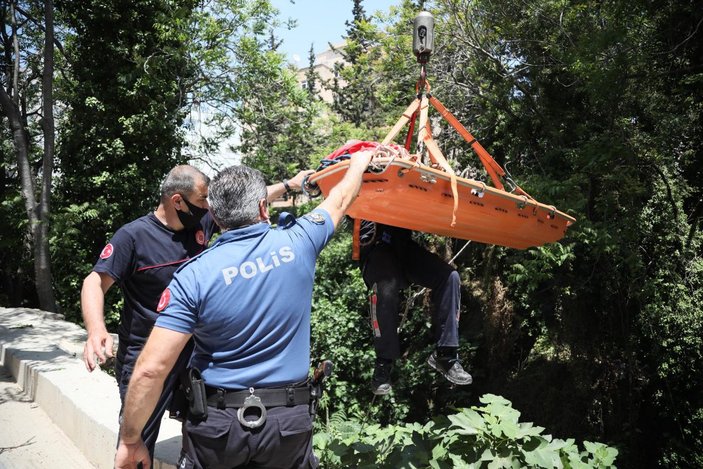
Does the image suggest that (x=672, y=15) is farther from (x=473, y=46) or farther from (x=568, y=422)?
(x=568, y=422)

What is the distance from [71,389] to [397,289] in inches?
115

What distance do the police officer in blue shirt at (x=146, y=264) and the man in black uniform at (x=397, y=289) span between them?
43.9 inches

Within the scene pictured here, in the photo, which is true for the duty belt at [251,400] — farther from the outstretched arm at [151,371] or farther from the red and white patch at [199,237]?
the red and white patch at [199,237]

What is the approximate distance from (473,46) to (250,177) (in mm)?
7870

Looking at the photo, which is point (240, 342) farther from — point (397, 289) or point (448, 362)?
point (448, 362)

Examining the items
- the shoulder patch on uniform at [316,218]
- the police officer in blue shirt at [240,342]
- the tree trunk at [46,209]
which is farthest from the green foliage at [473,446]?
the tree trunk at [46,209]

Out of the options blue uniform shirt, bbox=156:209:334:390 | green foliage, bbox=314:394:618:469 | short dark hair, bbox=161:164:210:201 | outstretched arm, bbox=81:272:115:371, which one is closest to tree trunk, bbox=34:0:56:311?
short dark hair, bbox=161:164:210:201

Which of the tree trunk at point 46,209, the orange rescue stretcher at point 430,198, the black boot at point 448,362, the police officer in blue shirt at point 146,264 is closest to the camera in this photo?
the police officer in blue shirt at point 146,264

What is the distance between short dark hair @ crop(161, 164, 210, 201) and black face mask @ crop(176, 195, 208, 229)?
0.05 meters

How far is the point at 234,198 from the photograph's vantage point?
6.86ft

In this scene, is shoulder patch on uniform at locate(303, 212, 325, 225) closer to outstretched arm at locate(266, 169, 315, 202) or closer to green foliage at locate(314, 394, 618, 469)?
outstretched arm at locate(266, 169, 315, 202)

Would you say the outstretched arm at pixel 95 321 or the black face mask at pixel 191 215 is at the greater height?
the black face mask at pixel 191 215

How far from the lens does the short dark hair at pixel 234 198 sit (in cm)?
209

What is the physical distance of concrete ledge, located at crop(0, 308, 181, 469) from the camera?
12.4ft
